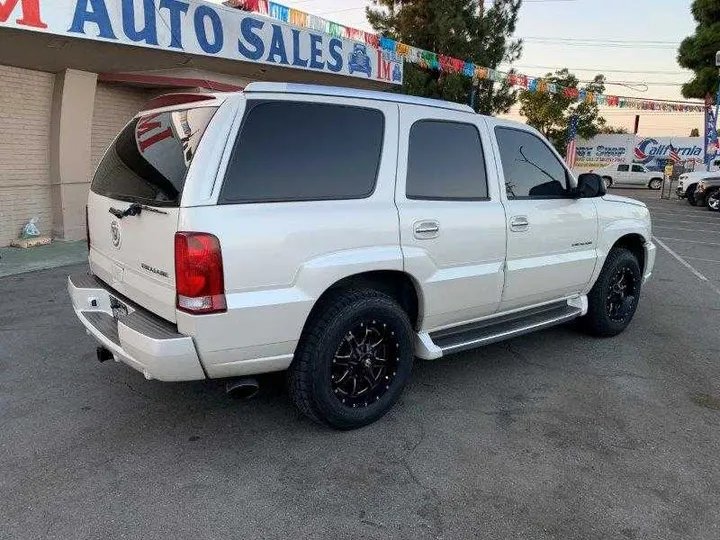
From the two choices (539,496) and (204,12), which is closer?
(539,496)

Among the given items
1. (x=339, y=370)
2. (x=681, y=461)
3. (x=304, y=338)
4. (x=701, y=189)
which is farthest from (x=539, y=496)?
(x=701, y=189)

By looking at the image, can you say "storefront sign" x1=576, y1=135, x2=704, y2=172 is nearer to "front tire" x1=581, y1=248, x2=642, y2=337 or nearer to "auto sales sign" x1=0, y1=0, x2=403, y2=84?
"auto sales sign" x1=0, y1=0, x2=403, y2=84

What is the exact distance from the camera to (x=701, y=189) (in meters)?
20.0

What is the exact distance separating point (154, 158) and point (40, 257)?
6.25 metres

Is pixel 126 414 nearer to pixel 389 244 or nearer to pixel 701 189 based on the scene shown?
pixel 389 244

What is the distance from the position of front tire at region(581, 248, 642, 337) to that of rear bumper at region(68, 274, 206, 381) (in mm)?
3635

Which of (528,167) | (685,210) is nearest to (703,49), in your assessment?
(685,210)

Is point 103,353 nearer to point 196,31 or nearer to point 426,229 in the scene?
point 426,229

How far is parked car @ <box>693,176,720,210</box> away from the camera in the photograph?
1931 centimetres

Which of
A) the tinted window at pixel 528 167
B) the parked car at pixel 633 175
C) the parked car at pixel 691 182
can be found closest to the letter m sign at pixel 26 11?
the tinted window at pixel 528 167

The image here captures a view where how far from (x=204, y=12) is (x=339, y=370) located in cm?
697

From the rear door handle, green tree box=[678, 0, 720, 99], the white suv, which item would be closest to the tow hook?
the white suv

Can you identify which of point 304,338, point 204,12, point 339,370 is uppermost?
point 204,12

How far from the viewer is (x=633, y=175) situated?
3381cm
